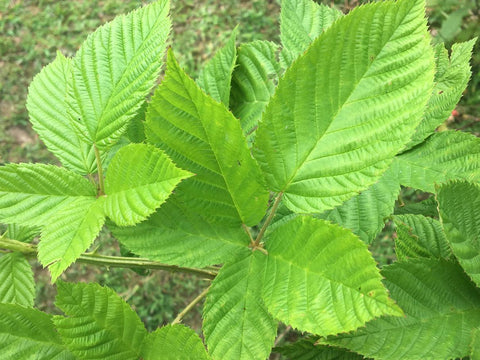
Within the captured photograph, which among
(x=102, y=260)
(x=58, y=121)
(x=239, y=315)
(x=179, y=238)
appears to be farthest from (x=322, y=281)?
(x=58, y=121)

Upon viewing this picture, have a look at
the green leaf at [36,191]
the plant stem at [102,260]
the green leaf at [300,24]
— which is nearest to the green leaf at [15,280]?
the plant stem at [102,260]

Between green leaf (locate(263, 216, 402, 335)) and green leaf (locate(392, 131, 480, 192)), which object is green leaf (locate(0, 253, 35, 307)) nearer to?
green leaf (locate(263, 216, 402, 335))

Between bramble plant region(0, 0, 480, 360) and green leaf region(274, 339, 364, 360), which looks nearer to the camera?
bramble plant region(0, 0, 480, 360)

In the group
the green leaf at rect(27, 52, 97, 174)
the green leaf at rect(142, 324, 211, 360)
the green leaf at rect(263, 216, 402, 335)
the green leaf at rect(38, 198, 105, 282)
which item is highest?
the green leaf at rect(27, 52, 97, 174)

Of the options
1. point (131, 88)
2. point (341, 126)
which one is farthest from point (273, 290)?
point (131, 88)

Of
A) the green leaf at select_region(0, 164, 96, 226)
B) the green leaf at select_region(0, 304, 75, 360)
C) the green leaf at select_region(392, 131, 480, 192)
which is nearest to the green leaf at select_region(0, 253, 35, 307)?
the green leaf at select_region(0, 304, 75, 360)

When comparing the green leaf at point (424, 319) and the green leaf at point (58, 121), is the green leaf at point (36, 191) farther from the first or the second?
the green leaf at point (424, 319)

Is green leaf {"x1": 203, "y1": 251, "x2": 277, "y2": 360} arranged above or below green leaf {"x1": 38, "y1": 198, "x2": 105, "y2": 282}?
below
